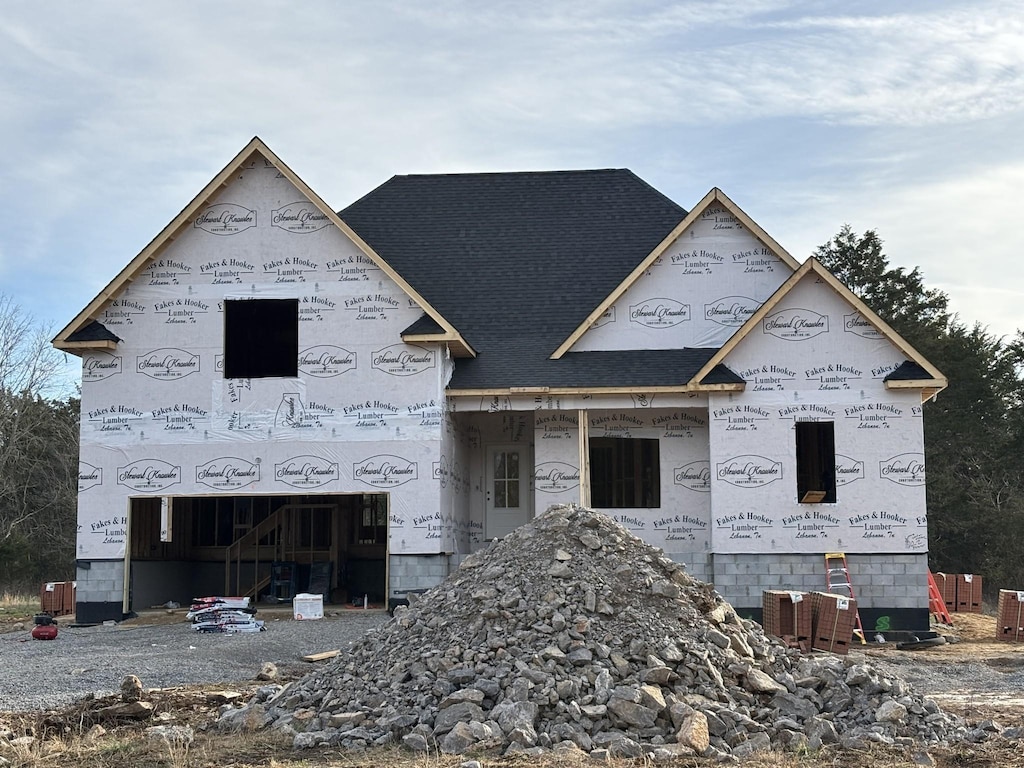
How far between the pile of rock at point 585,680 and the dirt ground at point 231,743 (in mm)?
309

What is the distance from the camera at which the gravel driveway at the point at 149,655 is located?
547 inches

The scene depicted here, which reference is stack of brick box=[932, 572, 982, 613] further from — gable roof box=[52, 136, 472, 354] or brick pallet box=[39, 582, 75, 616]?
brick pallet box=[39, 582, 75, 616]

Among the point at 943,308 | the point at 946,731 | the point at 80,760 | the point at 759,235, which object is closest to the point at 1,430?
the point at 759,235

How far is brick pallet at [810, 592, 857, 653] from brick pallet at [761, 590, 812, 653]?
139mm

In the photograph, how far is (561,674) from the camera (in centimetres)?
1067

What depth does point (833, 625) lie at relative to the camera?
17.4 meters

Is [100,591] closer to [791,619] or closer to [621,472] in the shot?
[621,472]

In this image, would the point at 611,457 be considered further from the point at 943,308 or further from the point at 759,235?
the point at 943,308

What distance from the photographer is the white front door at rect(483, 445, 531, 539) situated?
2322 centimetres

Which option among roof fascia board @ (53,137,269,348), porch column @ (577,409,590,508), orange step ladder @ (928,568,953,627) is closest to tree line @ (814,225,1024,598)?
orange step ladder @ (928,568,953,627)

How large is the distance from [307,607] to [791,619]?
7798mm

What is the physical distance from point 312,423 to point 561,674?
35.5ft

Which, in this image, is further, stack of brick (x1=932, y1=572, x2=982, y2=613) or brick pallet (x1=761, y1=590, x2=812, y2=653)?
stack of brick (x1=932, y1=572, x2=982, y2=613)

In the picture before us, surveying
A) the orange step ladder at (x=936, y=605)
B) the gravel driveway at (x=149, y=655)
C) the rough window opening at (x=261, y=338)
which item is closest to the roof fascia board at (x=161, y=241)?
the rough window opening at (x=261, y=338)
